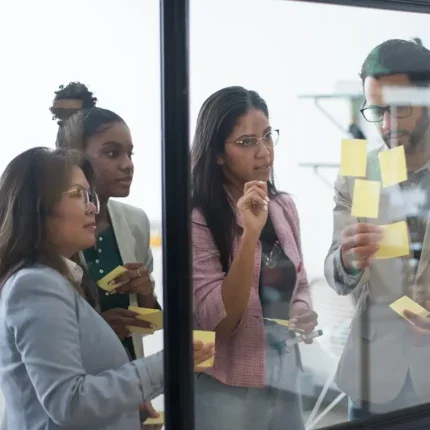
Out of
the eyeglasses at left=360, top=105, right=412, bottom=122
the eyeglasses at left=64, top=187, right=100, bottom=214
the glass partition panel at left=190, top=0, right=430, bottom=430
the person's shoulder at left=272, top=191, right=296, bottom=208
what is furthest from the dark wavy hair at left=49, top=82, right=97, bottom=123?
the eyeglasses at left=360, top=105, right=412, bottom=122

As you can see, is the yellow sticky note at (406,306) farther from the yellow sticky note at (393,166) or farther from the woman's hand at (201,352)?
the woman's hand at (201,352)

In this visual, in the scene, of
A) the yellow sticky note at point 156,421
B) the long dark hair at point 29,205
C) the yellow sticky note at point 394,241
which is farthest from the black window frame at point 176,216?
the yellow sticky note at point 394,241

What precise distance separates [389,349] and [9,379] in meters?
1.12

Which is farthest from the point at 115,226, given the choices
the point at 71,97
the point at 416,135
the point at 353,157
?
the point at 416,135

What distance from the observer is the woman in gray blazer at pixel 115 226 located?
4.63ft

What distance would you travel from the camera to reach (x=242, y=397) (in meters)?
1.69

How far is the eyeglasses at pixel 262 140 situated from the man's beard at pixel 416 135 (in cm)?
46

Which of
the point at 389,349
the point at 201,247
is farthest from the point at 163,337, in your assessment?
the point at 389,349

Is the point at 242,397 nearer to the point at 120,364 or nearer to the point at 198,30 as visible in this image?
the point at 120,364

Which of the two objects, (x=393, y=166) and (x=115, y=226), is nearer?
(x=115, y=226)

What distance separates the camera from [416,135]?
6.36ft

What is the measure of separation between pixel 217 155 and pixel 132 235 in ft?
0.99

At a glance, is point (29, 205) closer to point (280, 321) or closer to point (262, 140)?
point (262, 140)

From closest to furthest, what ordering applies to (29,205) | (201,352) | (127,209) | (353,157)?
(29,205) < (127,209) < (201,352) < (353,157)
